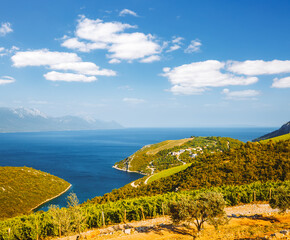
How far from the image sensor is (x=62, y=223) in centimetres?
1526

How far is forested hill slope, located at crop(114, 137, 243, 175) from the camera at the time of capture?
127188mm

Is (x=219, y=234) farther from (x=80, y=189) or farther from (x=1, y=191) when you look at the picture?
(x=80, y=189)

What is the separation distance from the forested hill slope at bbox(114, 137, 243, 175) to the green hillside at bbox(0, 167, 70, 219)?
54.5 meters

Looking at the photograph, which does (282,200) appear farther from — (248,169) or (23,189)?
(23,189)

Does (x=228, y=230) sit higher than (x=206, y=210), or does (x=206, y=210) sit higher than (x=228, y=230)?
(x=206, y=210)

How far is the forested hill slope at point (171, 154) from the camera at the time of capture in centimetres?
12719

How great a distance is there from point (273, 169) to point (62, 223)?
39.9 metres

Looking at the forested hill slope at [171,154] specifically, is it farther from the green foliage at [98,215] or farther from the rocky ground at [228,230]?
the rocky ground at [228,230]

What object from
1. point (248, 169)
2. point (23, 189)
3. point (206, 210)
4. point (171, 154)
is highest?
point (206, 210)

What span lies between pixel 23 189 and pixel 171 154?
312 feet

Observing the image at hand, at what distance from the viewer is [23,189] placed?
2901 inches

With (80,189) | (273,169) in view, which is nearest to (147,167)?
(80,189)

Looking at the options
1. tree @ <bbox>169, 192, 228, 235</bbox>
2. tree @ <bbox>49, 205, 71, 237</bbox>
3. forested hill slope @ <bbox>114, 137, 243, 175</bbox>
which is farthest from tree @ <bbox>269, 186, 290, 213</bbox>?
forested hill slope @ <bbox>114, 137, 243, 175</bbox>

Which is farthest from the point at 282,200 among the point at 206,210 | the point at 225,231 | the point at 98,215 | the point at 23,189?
the point at 23,189
